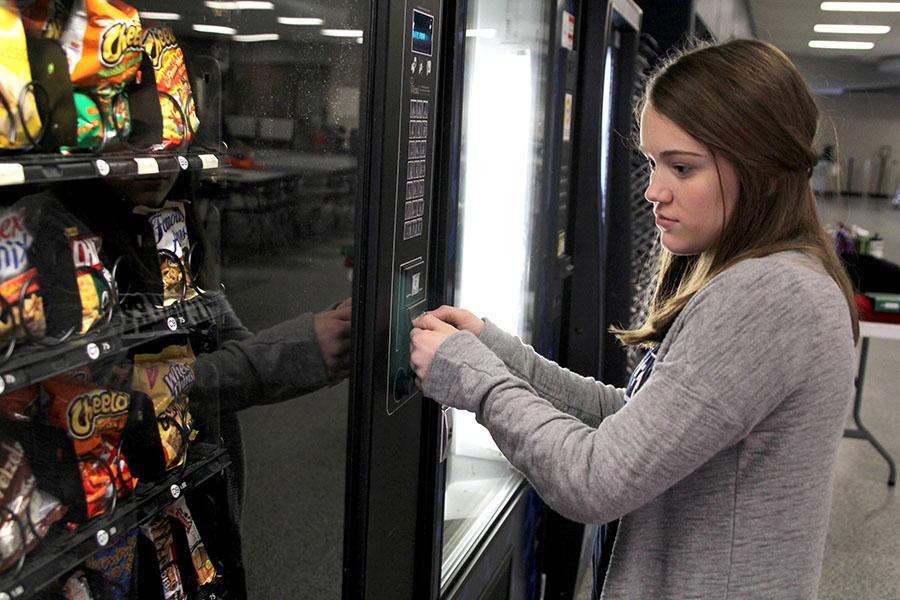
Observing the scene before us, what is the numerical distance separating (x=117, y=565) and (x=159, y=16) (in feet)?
2.60

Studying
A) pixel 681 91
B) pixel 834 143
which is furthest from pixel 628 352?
pixel 681 91

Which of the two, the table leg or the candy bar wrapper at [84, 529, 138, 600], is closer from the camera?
the candy bar wrapper at [84, 529, 138, 600]

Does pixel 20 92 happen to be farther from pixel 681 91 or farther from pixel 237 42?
pixel 681 91

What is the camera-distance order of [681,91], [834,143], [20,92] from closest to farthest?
1. [20,92]
2. [681,91]
3. [834,143]

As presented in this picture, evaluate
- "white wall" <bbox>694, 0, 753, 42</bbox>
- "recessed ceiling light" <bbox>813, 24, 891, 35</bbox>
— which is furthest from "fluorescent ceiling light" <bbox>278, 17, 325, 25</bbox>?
"recessed ceiling light" <bbox>813, 24, 891, 35</bbox>

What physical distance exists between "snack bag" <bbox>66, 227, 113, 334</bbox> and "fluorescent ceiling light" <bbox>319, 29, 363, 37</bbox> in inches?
17.3

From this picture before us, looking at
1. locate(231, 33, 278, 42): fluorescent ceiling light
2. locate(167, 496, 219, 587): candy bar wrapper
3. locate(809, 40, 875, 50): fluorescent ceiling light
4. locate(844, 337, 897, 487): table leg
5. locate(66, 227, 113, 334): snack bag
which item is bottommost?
locate(844, 337, 897, 487): table leg

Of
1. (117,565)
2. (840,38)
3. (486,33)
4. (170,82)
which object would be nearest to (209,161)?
(170,82)

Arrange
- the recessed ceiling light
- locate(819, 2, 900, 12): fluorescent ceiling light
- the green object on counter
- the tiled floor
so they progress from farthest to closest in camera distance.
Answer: the recessed ceiling light
locate(819, 2, 900, 12): fluorescent ceiling light
the green object on counter
the tiled floor

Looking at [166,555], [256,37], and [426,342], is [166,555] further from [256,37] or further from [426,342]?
[256,37]

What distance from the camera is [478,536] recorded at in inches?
87.4

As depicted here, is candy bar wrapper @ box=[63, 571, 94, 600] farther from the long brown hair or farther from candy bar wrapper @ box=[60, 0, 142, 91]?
the long brown hair

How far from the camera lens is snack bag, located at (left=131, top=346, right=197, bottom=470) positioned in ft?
4.43

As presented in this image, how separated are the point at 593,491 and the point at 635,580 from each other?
249 mm
